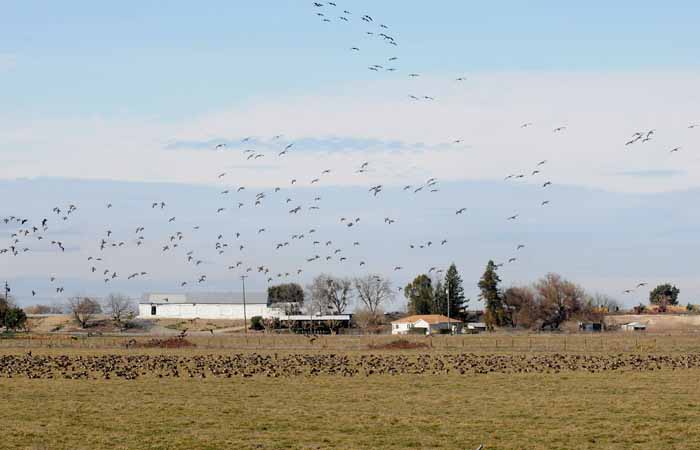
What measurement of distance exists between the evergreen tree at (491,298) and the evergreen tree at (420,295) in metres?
15.8

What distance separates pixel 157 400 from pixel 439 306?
155925 millimetres

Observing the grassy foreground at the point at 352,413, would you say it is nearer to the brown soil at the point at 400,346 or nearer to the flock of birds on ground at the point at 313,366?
the flock of birds on ground at the point at 313,366

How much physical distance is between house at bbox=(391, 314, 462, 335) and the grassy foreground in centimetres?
10363

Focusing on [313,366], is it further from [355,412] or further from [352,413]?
[352,413]

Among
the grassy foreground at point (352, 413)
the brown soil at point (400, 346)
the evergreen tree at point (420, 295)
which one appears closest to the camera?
the grassy foreground at point (352, 413)

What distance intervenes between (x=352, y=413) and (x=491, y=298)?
14870 cm

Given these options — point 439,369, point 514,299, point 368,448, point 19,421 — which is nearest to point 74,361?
point 439,369

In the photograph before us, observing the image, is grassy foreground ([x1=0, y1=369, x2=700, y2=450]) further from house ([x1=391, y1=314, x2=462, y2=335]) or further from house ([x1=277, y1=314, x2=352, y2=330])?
house ([x1=277, y1=314, x2=352, y2=330])

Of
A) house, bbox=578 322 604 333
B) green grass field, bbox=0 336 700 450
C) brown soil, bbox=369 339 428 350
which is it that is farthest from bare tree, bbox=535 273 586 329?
green grass field, bbox=0 336 700 450

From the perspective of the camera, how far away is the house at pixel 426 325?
154 meters

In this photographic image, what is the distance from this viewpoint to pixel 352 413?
1351 inches

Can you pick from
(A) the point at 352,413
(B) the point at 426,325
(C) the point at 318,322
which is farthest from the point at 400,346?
(C) the point at 318,322

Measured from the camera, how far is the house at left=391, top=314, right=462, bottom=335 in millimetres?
154262

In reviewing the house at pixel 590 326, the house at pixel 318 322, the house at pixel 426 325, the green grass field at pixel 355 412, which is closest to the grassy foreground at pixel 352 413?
the green grass field at pixel 355 412
